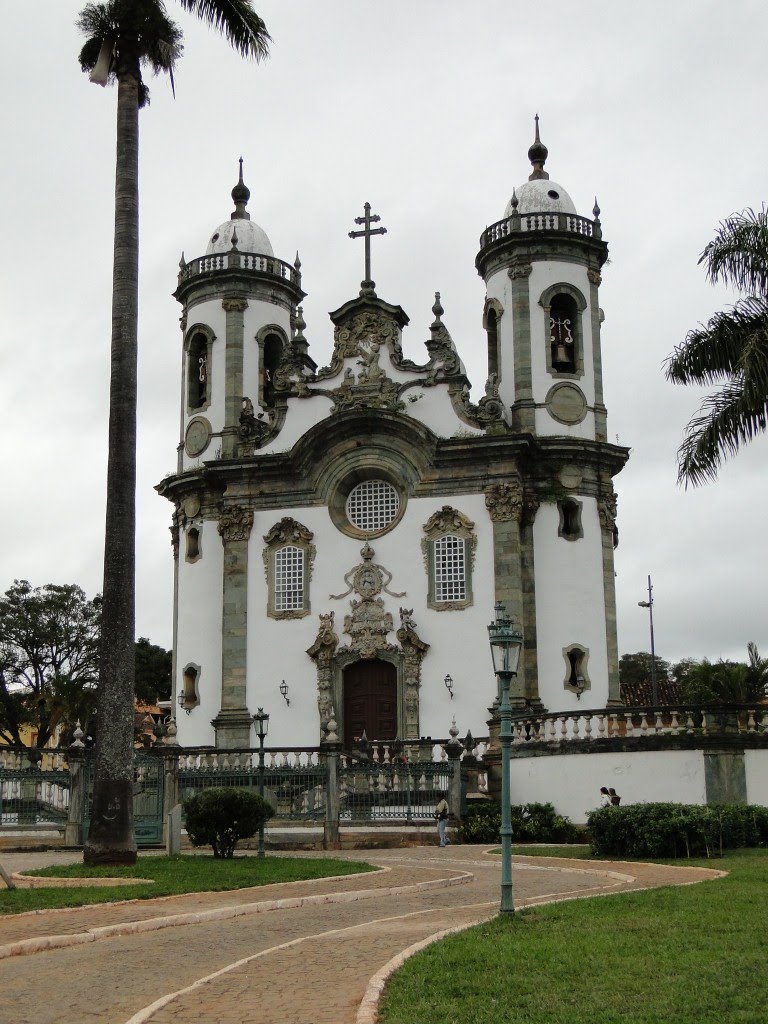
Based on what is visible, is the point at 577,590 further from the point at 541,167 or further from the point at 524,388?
the point at 541,167

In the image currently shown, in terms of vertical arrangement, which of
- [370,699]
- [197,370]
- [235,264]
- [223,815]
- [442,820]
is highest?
[235,264]

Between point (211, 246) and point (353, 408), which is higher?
point (211, 246)

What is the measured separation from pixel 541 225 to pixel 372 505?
33.9ft

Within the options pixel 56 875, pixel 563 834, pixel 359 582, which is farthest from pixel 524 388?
pixel 56 875

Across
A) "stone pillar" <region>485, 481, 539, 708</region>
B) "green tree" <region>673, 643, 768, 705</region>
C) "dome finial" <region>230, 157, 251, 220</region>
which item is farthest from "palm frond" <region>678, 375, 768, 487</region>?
"green tree" <region>673, 643, 768, 705</region>

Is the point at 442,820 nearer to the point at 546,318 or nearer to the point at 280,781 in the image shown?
the point at 280,781

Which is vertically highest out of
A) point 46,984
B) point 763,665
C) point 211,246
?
point 211,246

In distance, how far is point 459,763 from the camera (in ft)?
99.5

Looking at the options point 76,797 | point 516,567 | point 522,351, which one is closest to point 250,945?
point 76,797

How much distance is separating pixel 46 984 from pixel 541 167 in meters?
38.1

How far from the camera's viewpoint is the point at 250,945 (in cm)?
1262

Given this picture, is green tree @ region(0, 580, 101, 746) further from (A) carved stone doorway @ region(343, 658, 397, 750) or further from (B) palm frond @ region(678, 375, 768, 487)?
(B) palm frond @ region(678, 375, 768, 487)

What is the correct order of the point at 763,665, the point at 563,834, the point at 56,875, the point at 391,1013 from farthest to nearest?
the point at 763,665, the point at 563,834, the point at 56,875, the point at 391,1013

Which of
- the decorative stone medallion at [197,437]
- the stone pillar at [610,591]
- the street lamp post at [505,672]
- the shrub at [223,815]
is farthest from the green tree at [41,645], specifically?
the street lamp post at [505,672]
